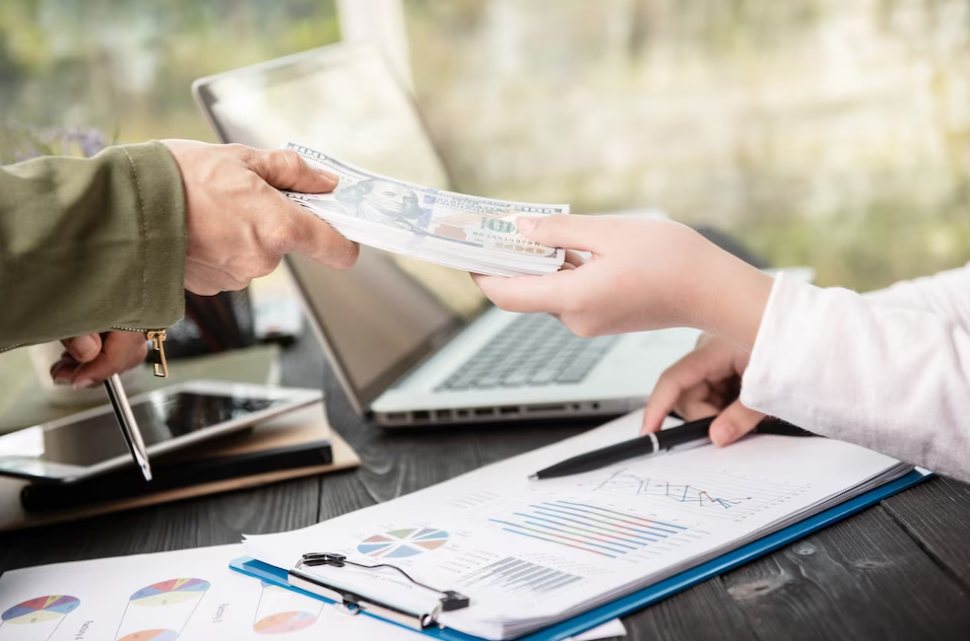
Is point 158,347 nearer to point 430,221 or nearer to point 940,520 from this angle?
point 430,221

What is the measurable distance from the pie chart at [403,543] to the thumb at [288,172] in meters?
0.29

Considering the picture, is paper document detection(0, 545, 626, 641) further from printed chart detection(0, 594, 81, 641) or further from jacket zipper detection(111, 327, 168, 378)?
jacket zipper detection(111, 327, 168, 378)

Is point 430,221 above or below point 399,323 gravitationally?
above

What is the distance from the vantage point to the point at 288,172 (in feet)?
2.50

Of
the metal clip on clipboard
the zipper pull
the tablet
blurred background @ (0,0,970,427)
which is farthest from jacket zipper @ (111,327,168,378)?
blurred background @ (0,0,970,427)

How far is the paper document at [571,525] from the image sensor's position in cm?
61

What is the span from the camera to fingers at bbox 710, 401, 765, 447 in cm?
86

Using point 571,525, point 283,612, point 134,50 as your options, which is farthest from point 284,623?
point 134,50

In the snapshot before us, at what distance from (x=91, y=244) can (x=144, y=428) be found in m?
0.33

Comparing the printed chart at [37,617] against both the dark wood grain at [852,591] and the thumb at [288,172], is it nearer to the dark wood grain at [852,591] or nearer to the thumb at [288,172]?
the thumb at [288,172]

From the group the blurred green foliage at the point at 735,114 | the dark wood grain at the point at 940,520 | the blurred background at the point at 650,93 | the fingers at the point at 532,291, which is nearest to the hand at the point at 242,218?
the fingers at the point at 532,291

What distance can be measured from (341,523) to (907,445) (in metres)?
0.44

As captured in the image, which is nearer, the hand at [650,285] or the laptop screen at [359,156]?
the hand at [650,285]

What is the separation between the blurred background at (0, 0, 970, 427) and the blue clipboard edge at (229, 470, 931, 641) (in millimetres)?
2249
